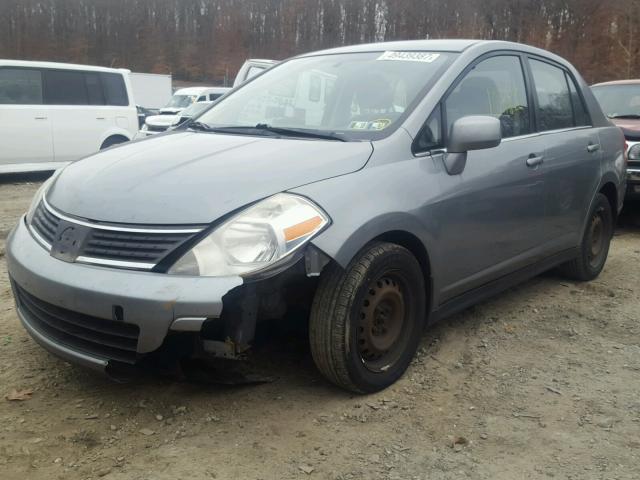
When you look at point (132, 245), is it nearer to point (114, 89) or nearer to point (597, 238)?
point (597, 238)

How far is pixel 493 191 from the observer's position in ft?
11.2

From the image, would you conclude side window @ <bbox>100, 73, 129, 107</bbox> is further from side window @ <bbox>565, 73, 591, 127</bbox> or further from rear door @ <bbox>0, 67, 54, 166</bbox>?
side window @ <bbox>565, 73, 591, 127</bbox>

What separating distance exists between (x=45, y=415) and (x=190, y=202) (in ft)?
3.65

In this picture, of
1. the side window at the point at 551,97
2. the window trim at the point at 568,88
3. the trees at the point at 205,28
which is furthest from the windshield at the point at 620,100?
the trees at the point at 205,28

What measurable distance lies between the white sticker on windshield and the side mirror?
523 mm

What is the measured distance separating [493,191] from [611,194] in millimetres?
1982

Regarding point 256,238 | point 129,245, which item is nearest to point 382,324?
point 256,238

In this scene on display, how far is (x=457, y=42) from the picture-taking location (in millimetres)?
3658

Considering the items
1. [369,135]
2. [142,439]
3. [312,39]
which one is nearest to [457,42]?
[369,135]

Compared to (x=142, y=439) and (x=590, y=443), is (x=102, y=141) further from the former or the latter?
(x=590, y=443)

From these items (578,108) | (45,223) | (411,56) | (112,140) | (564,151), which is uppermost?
(411,56)

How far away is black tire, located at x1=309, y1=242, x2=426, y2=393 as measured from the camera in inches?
104

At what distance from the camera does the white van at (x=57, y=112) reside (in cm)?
995

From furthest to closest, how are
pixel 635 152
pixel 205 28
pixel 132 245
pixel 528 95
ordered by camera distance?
pixel 205 28, pixel 635 152, pixel 528 95, pixel 132 245
